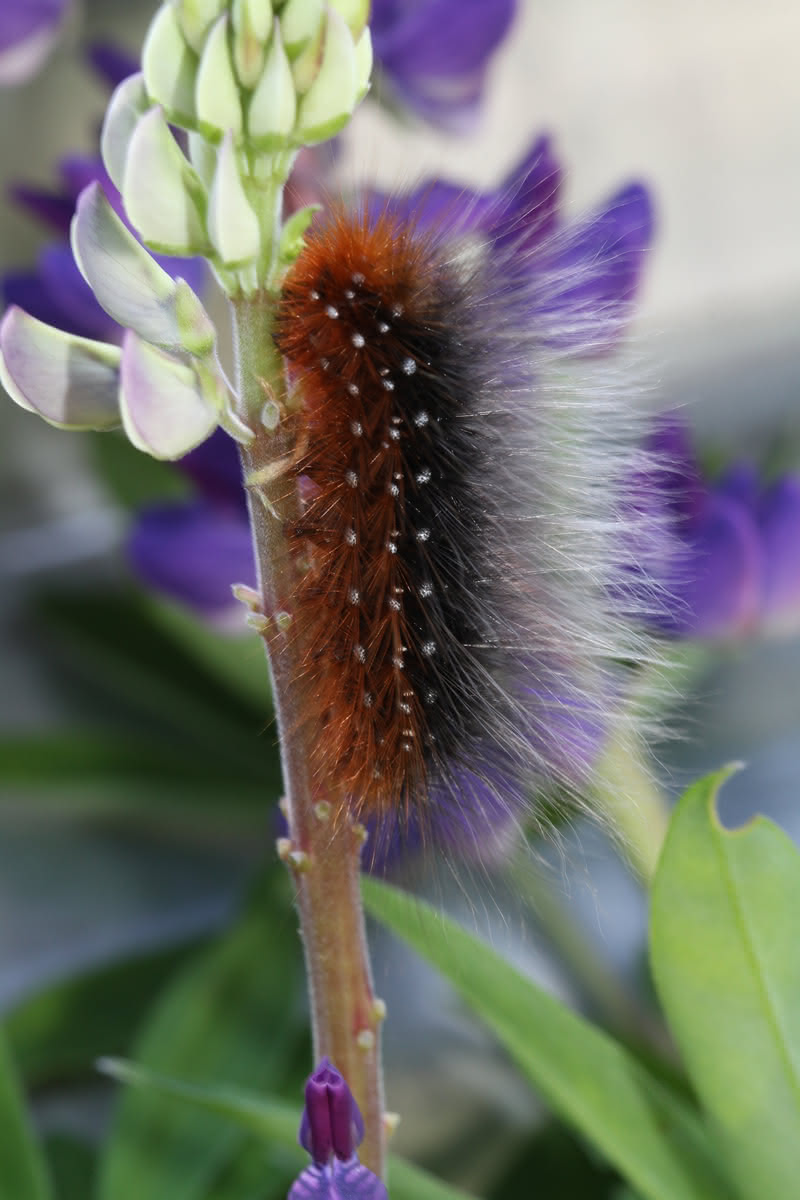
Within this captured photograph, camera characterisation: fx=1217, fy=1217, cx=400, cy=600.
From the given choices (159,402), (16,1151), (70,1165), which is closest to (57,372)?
(159,402)

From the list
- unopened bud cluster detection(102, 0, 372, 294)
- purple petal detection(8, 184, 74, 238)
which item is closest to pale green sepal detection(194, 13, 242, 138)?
unopened bud cluster detection(102, 0, 372, 294)

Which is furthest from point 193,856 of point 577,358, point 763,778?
point 577,358

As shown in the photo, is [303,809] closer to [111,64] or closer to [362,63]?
[362,63]

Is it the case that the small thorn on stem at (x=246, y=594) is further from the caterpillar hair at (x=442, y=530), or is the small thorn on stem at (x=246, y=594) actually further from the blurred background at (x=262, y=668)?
the blurred background at (x=262, y=668)

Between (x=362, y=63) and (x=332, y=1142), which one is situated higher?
(x=362, y=63)

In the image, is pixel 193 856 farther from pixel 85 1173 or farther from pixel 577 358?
pixel 577 358

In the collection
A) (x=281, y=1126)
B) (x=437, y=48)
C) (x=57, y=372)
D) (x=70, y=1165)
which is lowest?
(x=70, y=1165)

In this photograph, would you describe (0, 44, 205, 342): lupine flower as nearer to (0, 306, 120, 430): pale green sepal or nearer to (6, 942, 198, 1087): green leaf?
(0, 306, 120, 430): pale green sepal

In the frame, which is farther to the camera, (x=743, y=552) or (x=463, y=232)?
(x=743, y=552)
